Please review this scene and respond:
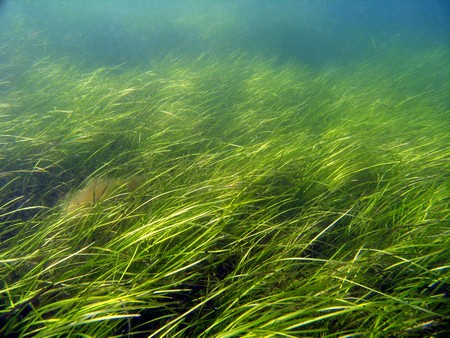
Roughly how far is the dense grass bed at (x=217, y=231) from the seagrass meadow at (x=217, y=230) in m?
0.01

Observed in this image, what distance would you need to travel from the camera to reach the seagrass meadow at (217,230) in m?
1.24

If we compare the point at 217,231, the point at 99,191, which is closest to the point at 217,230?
the point at 217,231

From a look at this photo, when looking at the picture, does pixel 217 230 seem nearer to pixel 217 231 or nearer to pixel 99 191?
pixel 217 231

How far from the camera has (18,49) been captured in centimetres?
945

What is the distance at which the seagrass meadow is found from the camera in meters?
1.24

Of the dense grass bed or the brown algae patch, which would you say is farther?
the brown algae patch

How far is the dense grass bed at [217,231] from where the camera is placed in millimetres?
1237

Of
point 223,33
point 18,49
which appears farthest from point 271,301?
point 223,33

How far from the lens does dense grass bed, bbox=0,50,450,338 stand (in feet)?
4.06

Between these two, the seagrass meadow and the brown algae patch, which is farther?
the brown algae patch

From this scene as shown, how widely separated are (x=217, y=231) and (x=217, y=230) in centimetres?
1

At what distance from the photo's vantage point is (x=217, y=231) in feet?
5.38

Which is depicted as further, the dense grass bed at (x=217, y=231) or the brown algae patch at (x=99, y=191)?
the brown algae patch at (x=99, y=191)

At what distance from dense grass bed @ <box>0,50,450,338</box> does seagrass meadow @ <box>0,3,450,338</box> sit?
0.05 feet
